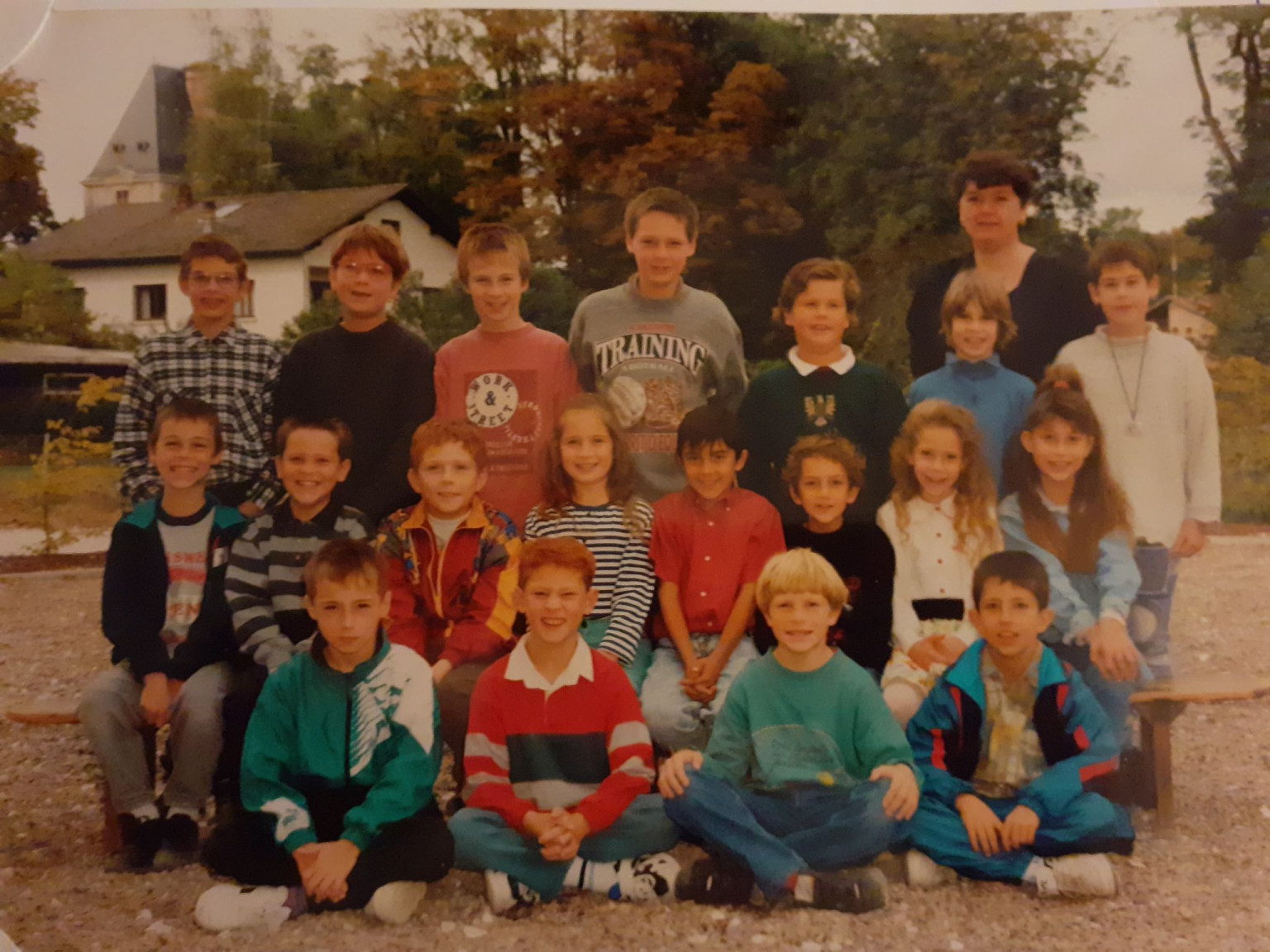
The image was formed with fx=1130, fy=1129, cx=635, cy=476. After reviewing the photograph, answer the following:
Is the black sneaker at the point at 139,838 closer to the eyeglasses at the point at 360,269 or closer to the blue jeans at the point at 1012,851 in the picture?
the eyeglasses at the point at 360,269

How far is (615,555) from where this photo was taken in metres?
2.40

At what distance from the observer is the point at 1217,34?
2.44 meters

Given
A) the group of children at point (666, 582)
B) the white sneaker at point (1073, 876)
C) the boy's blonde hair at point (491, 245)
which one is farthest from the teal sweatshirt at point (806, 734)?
the boy's blonde hair at point (491, 245)

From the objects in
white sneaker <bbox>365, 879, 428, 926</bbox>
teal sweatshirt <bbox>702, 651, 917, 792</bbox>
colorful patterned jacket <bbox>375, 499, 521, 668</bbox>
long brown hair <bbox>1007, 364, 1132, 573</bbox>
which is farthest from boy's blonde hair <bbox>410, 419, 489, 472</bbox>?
long brown hair <bbox>1007, 364, 1132, 573</bbox>

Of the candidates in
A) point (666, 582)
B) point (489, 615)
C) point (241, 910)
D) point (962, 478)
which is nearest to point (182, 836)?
point (241, 910)

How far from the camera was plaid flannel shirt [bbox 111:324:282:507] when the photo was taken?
2.42m

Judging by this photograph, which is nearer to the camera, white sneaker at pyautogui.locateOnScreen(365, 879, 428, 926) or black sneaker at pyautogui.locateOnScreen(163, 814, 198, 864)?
white sneaker at pyautogui.locateOnScreen(365, 879, 428, 926)

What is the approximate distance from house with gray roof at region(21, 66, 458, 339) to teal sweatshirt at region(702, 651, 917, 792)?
112cm

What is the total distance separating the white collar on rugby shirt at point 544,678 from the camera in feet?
7.58

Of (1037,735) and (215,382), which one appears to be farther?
(215,382)

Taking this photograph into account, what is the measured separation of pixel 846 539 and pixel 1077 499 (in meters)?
0.51

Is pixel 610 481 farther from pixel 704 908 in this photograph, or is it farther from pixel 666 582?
pixel 704 908

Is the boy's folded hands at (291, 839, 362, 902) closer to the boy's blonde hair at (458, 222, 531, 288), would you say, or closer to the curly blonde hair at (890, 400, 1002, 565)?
the boy's blonde hair at (458, 222, 531, 288)

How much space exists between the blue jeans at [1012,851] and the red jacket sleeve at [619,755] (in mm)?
565
